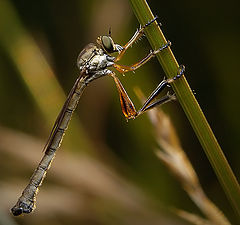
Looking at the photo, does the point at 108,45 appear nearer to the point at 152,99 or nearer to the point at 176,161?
the point at 152,99

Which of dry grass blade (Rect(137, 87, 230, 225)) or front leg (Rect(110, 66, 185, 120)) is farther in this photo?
dry grass blade (Rect(137, 87, 230, 225))

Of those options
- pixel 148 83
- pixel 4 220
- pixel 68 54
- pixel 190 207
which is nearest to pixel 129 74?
pixel 148 83

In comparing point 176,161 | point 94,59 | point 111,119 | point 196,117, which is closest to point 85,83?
point 94,59

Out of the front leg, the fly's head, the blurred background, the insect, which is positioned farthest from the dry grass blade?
the blurred background

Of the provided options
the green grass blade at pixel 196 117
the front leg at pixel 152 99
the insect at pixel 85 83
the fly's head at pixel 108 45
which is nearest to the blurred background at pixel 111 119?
the insect at pixel 85 83

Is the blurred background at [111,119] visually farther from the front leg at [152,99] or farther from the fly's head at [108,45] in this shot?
the fly's head at [108,45]

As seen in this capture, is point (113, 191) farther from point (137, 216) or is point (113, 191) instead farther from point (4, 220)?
point (4, 220)

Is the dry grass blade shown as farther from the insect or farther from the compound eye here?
the compound eye
